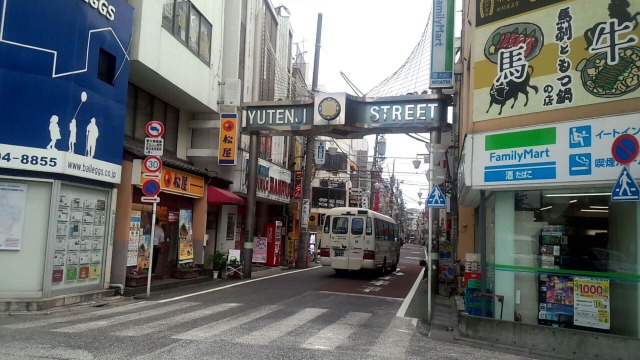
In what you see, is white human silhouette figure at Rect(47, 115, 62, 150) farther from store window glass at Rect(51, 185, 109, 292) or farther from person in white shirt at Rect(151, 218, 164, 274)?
person in white shirt at Rect(151, 218, 164, 274)

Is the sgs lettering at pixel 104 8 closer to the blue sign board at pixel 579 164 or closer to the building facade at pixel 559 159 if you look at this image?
the building facade at pixel 559 159

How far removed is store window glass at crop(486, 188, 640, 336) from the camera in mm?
7785

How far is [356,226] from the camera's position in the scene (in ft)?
67.6

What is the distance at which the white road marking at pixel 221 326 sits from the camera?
7754mm

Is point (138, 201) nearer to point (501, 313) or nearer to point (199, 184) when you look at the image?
point (199, 184)

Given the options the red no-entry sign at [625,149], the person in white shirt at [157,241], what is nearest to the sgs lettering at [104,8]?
the person in white shirt at [157,241]

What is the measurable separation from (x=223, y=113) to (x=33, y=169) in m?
9.26

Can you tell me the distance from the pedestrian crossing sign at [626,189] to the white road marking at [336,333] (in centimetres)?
462

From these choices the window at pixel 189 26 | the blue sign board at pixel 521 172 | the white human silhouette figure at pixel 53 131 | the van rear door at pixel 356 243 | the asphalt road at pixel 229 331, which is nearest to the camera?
the asphalt road at pixel 229 331

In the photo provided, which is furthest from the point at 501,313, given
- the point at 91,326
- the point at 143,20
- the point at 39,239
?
the point at 143,20

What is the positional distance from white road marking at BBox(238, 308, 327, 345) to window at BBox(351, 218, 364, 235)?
9534mm

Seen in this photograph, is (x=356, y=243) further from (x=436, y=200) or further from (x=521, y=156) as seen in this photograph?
(x=521, y=156)

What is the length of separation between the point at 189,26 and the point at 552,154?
42.2 ft

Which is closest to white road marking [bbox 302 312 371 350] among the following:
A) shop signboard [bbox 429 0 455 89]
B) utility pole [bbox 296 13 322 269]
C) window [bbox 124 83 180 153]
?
shop signboard [bbox 429 0 455 89]
